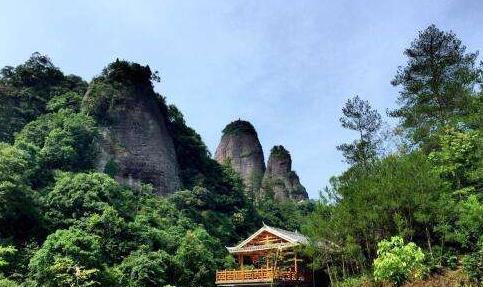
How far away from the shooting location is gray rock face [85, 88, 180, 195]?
44.7 meters

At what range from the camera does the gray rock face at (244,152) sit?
7831 cm

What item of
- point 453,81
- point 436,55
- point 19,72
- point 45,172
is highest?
point 19,72

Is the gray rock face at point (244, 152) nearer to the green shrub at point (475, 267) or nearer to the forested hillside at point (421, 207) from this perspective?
the forested hillside at point (421, 207)

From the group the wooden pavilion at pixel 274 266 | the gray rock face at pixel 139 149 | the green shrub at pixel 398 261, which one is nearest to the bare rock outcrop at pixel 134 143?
the gray rock face at pixel 139 149

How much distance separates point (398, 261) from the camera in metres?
20.0

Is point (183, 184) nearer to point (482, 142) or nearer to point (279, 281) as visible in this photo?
point (279, 281)

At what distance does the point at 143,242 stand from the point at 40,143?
16904 millimetres

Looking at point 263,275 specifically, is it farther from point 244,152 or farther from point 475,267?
point 244,152

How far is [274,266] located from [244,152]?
53.2 m

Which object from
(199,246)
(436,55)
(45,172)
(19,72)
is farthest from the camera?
(19,72)

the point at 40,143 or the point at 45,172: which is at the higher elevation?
the point at 40,143

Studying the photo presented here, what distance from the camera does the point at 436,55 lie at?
30.1 meters

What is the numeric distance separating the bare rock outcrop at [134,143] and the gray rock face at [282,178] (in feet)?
102

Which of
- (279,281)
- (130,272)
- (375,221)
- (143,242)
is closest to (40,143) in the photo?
(143,242)
